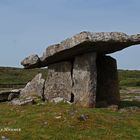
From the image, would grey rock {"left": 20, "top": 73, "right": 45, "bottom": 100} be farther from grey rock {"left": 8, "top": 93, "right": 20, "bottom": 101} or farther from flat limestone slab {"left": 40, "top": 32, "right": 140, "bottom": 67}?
flat limestone slab {"left": 40, "top": 32, "right": 140, "bottom": 67}

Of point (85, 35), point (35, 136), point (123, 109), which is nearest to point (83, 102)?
point (123, 109)

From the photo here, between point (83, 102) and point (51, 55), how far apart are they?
3839mm

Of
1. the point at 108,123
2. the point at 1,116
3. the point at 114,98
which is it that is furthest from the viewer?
the point at 114,98

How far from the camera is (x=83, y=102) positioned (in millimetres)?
29672

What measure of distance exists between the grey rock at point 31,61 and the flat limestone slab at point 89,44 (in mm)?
1140

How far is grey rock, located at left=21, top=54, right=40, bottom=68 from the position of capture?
32.7 meters

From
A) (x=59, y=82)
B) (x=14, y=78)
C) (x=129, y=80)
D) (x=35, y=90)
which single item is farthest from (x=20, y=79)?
Result: (x=59, y=82)

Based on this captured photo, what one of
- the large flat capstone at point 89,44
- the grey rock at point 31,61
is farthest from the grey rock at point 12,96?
the large flat capstone at point 89,44

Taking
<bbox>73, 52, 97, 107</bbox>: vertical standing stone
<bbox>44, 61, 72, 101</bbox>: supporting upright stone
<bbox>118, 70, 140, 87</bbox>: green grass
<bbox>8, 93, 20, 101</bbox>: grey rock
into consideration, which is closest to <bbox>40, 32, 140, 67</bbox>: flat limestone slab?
<bbox>73, 52, 97, 107</bbox>: vertical standing stone

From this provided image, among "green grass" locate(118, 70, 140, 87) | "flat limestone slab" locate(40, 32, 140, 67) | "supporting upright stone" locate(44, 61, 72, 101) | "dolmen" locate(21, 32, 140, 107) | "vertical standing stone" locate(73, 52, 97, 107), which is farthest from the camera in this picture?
"green grass" locate(118, 70, 140, 87)

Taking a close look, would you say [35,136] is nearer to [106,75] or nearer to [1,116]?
[1,116]

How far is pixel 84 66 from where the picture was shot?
1193 inches

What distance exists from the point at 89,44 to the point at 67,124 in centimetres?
688

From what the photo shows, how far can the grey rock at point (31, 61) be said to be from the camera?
107 feet
